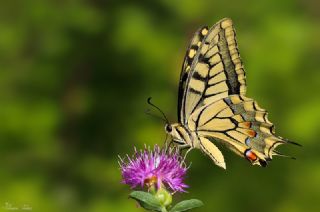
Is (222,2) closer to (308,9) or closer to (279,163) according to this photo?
(308,9)

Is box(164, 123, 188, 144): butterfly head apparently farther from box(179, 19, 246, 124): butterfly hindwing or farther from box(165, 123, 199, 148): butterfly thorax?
box(179, 19, 246, 124): butterfly hindwing

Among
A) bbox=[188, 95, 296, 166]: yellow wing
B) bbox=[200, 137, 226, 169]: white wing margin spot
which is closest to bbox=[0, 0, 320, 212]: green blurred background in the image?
bbox=[188, 95, 296, 166]: yellow wing

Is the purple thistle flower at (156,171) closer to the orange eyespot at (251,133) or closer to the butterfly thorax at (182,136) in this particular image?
the butterfly thorax at (182,136)

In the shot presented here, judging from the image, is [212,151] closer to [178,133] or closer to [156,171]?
[178,133]

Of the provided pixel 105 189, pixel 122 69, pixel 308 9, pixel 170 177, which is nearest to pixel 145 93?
pixel 122 69

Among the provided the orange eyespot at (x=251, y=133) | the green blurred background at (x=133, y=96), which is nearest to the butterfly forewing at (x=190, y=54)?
the orange eyespot at (x=251, y=133)
